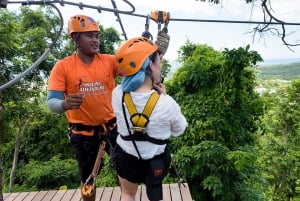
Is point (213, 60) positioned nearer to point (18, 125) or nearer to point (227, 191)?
point (227, 191)

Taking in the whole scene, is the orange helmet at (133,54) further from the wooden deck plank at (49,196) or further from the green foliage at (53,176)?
the green foliage at (53,176)

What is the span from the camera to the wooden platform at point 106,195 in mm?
3781

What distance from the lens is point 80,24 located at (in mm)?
2451

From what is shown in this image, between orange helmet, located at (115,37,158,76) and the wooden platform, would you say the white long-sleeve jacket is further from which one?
the wooden platform

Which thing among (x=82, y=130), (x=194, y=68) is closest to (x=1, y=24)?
(x=194, y=68)

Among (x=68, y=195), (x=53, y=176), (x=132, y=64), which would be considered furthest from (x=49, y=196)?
(x=53, y=176)

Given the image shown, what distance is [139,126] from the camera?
1.99m

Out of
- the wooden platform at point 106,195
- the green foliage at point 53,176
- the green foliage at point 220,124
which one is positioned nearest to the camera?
the wooden platform at point 106,195

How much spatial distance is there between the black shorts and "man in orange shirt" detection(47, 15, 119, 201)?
17.7 inches

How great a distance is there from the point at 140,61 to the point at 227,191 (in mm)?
4304

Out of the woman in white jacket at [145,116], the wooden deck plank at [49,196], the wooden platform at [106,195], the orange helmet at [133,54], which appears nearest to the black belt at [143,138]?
the woman in white jacket at [145,116]

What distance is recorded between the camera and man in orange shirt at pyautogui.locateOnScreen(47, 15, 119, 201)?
2.45 metres

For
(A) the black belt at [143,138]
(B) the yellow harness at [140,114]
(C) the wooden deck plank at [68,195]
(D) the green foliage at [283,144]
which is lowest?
(D) the green foliage at [283,144]

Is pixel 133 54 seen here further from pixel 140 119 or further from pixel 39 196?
pixel 39 196
